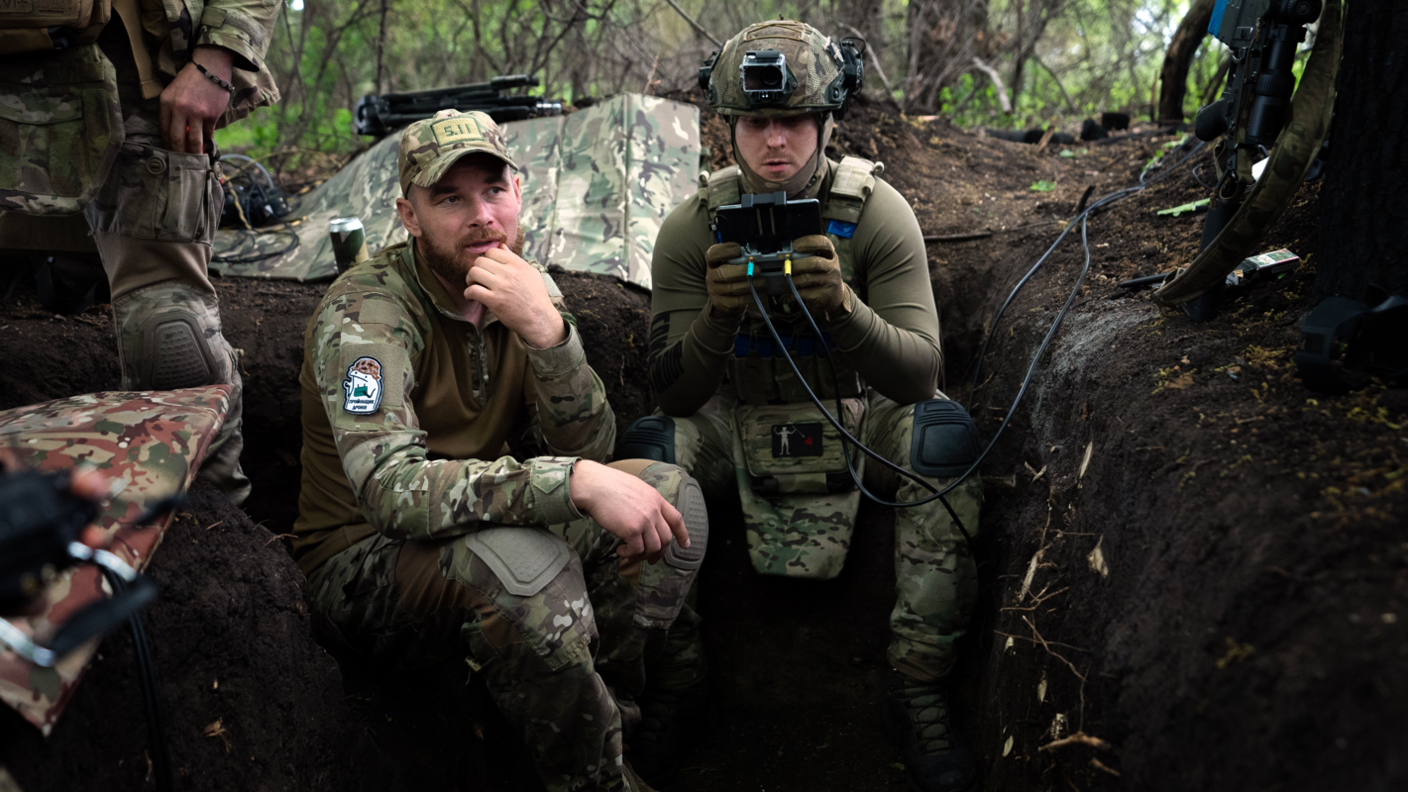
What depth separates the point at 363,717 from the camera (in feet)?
8.31

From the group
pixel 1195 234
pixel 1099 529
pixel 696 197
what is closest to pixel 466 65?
pixel 696 197

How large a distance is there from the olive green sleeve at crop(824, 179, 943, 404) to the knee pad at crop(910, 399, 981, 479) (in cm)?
11

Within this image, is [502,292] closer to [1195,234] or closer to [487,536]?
[487,536]

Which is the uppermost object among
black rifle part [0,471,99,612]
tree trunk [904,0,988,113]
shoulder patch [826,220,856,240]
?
tree trunk [904,0,988,113]

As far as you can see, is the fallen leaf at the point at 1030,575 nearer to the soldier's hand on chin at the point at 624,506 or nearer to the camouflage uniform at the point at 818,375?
the camouflage uniform at the point at 818,375

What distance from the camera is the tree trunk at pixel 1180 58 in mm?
5961

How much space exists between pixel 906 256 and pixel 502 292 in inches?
53.0

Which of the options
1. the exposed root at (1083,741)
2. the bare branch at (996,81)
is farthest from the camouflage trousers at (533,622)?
the bare branch at (996,81)

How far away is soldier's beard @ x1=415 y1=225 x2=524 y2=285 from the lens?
2.49m

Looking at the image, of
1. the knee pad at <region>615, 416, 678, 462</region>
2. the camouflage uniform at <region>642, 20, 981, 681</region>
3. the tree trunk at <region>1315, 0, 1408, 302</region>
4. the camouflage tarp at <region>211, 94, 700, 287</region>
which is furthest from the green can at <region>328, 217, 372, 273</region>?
the tree trunk at <region>1315, 0, 1408, 302</region>

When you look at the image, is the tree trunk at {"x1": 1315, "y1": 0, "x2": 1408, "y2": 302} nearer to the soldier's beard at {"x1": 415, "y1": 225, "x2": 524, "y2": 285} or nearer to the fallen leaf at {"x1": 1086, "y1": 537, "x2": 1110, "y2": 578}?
the fallen leaf at {"x1": 1086, "y1": 537, "x2": 1110, "y2": 578}

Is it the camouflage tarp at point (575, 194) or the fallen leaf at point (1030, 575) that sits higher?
the camouflage tarp at point (575, 194)

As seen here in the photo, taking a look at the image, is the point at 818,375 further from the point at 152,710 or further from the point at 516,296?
the point at 152,710

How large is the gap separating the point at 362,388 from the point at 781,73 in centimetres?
155
